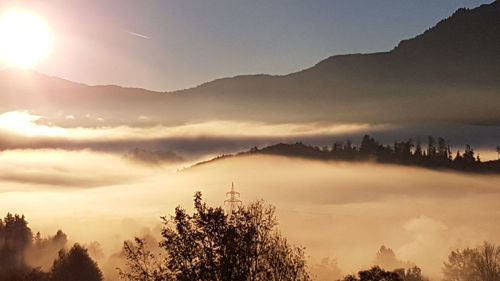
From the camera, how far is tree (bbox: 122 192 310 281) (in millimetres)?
44188

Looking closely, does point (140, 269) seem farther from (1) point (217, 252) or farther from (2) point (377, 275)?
(2) point (377, 275)

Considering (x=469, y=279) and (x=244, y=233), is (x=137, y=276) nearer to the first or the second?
(x=244, y=233)

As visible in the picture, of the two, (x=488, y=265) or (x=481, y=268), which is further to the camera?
(x=481, y=268)

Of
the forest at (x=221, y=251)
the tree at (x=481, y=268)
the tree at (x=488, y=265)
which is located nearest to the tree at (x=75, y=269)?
the tree at (x=481, y=268)

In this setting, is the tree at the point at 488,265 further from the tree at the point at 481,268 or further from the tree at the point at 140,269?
the tree at the point at 140,269

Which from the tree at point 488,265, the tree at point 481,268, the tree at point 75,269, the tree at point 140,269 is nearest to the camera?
the tree at point 140,269

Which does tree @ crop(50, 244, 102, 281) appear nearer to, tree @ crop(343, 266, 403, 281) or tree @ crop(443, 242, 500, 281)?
tree @ crop(443, 242, 500, 281)

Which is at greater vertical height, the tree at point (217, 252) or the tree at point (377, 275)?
the tree at point (217, 252)

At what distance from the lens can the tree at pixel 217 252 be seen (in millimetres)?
44188

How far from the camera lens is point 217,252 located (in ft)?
147

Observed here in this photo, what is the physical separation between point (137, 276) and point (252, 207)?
343 inches

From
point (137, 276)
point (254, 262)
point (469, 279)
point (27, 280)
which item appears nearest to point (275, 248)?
point (254, 262)

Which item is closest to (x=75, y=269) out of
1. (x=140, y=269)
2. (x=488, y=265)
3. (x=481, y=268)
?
(x=481, y=268)

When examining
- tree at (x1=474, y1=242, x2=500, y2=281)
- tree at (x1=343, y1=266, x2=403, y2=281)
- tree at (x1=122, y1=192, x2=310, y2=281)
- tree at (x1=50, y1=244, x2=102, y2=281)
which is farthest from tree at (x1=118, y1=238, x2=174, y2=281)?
tree at (x1=50, y1=244, x2=102, y2=281)
